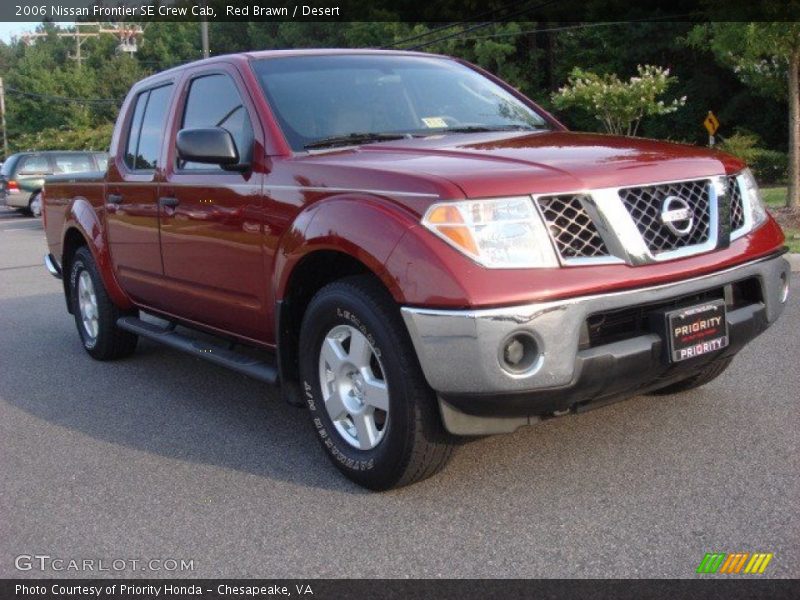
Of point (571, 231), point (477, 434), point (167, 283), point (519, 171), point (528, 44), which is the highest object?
point (528, 44)

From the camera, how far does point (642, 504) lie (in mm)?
3668

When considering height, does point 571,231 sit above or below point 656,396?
above

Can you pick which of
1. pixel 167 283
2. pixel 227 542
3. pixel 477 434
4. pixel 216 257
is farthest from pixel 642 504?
pixel 167 283

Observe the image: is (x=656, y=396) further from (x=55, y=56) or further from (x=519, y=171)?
(x=55, y=56)

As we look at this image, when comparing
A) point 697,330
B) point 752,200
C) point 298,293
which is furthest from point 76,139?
Result: point 697,330

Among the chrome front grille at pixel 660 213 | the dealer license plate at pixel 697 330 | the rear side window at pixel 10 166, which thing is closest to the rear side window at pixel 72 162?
the rear side window at pixel 10 166

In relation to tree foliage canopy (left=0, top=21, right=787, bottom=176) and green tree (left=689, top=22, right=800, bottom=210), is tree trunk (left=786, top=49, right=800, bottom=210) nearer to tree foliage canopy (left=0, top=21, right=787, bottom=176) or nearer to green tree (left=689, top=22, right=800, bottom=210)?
green tree (left=689, top=22, right=800, bottom=210)

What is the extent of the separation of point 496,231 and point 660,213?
0.71m

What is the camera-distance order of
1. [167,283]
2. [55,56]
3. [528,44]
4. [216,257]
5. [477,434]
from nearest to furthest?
[477,434], [216,257], [167,283], [528,44], [55,56]

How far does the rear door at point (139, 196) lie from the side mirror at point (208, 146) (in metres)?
1.03

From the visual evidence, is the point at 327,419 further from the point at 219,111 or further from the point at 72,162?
the point at 72,162

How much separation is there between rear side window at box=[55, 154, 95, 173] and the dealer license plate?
2474 cm

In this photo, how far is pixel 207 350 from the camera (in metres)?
5.01

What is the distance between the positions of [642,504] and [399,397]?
104 centimetres
